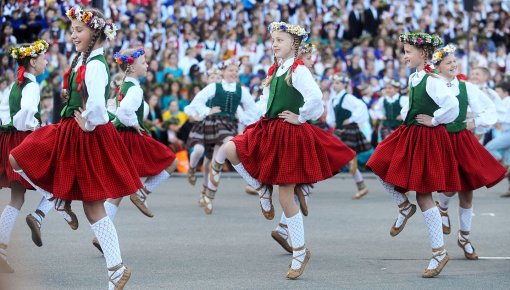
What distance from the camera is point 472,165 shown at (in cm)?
663

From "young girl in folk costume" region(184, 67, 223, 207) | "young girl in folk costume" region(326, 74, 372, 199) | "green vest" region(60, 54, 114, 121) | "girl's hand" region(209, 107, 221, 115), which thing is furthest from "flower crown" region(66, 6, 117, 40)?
"young girl in folk costume" region(326, 74, 372, 199)

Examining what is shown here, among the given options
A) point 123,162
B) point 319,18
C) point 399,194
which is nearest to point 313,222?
point 399,194

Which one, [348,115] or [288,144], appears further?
[348,115]

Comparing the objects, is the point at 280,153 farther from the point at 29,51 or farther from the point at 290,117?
the point at 29,51

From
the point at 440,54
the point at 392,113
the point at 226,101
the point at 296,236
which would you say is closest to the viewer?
the point at 296,236

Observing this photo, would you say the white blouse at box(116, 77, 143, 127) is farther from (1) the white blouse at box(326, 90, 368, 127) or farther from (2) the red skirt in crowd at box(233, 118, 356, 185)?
(1) the white blouse at box(326, 90, 368, 127)

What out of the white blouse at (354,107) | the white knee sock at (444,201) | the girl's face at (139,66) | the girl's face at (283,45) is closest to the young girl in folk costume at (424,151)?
the girl's face at (283,45)

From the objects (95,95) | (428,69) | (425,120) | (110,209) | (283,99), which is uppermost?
(95,95)

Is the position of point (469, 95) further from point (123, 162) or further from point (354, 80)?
point (354, 80)

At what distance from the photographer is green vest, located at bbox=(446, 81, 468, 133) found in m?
6.76

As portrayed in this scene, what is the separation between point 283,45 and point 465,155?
1515 mm

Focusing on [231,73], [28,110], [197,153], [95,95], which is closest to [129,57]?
[28,110]

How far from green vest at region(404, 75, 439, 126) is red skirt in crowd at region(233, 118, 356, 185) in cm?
71

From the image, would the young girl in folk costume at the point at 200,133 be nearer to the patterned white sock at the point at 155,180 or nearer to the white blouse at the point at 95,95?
the patterned white sock at the point at 155,180
